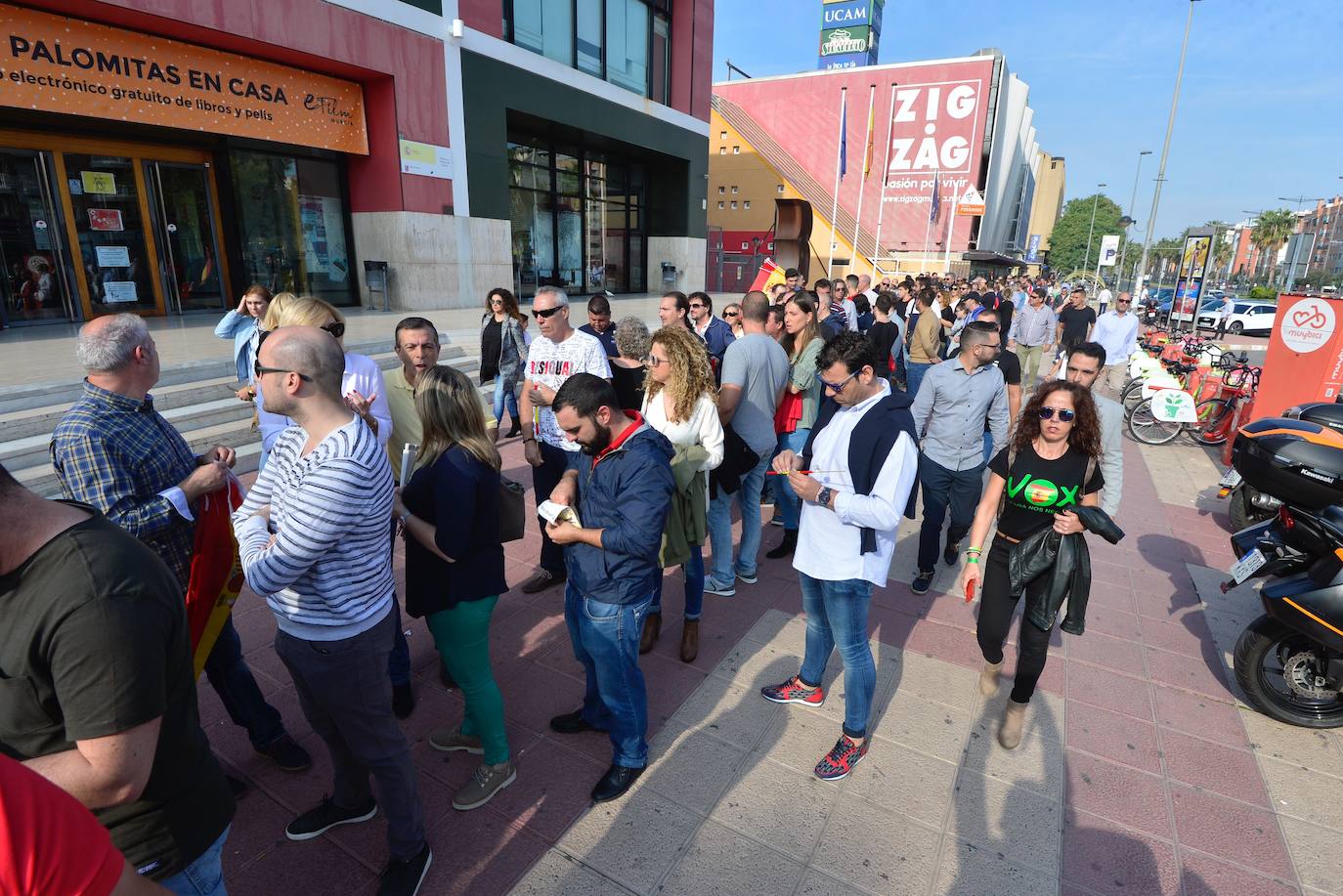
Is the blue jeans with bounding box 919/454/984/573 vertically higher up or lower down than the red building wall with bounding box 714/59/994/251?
lower down

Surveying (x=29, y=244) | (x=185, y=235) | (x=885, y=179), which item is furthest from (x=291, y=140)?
(x=885, y=179)

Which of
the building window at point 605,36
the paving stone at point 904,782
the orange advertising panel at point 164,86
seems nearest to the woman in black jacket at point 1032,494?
the paving stone at point 904,782

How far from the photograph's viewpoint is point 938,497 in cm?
493

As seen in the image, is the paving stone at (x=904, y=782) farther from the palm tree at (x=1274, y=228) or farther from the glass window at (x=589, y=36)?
the palm tree at (x=1274, y=228)

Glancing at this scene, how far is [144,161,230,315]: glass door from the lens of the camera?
11398 mm

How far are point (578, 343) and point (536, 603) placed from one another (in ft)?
5.94

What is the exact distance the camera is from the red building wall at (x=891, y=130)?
37.9 metres

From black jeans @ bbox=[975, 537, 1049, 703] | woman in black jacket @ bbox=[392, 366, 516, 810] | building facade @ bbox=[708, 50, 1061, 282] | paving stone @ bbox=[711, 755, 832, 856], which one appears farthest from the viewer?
building facade @ bbox=[708, 50, 1061, 282]

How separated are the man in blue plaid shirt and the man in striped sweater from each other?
466 millimetres

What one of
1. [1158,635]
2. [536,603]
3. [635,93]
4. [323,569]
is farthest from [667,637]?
[635,93]

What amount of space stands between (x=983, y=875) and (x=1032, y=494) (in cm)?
168

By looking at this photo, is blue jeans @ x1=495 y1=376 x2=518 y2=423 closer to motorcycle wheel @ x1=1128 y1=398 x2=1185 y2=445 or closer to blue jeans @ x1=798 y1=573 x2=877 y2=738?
blue jeans @ x1=798 y1=573 x2=877 y2=738

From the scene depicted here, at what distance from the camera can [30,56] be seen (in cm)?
890

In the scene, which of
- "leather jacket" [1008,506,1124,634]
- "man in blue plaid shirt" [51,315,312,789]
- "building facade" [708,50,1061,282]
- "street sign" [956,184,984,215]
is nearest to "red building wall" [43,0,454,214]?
"man in blue plaid shirt" [51,315,312,789]
